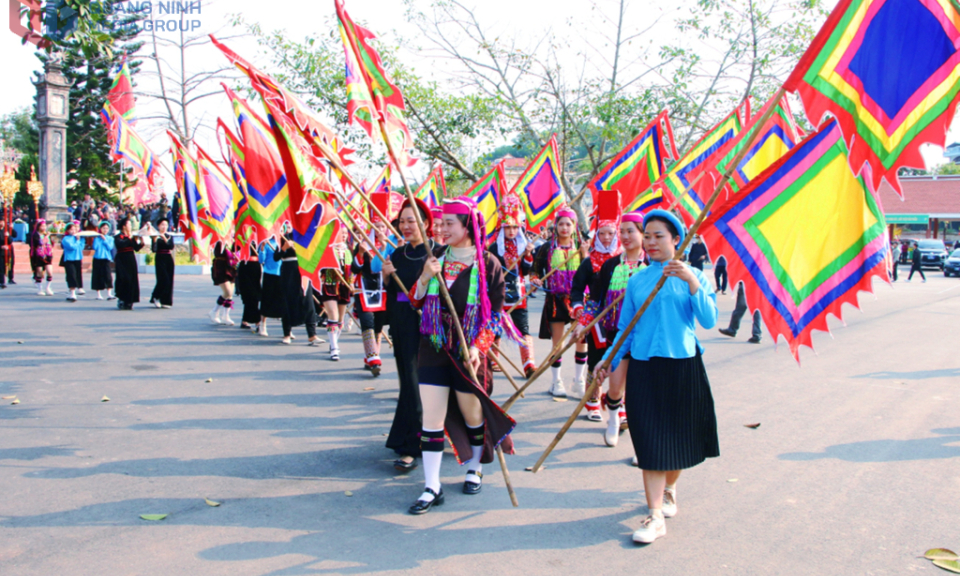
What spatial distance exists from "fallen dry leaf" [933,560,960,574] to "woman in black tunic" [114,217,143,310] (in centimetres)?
1374

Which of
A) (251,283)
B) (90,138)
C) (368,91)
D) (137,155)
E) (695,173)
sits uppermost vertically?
(90,138)

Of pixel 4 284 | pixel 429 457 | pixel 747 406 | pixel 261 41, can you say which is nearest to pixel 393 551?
pixel 429 457

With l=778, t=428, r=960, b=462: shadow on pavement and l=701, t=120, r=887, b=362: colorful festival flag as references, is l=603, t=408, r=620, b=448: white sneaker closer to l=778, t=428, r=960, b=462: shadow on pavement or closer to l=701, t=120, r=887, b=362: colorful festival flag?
l=778, t=428, r=960, b=462: shadow on pavement

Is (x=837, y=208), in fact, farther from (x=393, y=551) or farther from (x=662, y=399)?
(x=393, y=551)

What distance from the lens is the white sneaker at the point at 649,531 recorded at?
150 inches

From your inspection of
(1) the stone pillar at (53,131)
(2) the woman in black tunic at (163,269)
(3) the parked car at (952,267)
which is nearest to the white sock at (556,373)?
(2) the woman in black tunic at (163,269)

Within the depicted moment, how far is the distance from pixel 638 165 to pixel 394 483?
528 centimetres

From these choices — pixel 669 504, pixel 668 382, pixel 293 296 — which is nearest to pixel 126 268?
pixel 293 296

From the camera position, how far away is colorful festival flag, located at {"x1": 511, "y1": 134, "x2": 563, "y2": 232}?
35.1ft

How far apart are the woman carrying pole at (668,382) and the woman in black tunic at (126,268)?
12496 millimetres

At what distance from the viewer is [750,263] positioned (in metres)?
4.22

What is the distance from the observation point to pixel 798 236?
165 inches

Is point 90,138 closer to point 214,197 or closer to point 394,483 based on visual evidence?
point 214,197

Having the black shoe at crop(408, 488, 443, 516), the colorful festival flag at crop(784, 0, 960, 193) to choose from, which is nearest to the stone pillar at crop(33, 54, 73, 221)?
the black shoe at crop(408, 488, 443, 516)
